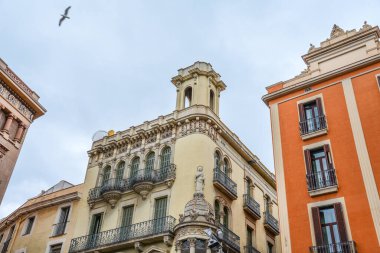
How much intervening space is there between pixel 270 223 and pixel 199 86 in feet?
38.8

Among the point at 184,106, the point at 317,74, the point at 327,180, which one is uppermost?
the point at 184,106

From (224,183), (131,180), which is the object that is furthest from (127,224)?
(224,183)

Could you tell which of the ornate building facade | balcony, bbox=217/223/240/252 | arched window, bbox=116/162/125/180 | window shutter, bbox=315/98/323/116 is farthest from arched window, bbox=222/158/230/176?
the ornate building facade

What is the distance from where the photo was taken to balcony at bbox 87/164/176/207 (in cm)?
2814

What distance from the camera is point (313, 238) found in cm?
1920

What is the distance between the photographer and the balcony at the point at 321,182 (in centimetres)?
2005

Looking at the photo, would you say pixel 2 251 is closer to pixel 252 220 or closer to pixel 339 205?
pixel 252 220

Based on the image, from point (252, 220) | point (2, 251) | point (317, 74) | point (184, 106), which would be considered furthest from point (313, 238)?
point (2, 251)

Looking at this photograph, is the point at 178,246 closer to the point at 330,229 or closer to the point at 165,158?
the point at 165,158

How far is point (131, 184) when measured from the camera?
2916 centimetres

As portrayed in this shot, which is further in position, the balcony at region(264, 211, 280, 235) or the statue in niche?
the balcony at region(264, 211, 280, 235)

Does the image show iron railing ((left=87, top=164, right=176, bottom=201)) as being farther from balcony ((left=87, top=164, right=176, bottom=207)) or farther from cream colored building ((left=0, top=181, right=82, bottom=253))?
cream colored building ((left=0, top=181, right=82, bottom=253))

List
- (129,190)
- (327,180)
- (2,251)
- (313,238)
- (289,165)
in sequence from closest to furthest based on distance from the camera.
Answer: (313,238), (327,180), (289,165), (129,190), (2,251)

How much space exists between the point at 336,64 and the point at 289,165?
683 centimetres
